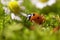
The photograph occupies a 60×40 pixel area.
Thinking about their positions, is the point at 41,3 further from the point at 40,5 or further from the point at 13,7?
the point at 13,7

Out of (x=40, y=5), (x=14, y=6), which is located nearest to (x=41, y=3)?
(x=40, y=5)

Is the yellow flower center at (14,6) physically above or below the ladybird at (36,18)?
above

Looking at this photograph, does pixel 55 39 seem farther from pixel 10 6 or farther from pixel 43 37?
pixel 10 6

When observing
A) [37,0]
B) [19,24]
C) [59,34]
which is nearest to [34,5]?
[37,0]

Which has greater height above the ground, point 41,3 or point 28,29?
point 41,3

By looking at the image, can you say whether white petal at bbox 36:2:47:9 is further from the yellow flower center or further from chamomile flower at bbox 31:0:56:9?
the yellow flower center

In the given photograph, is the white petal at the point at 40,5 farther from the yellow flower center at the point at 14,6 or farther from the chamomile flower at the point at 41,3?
the yellow flower center at the point at 14,6

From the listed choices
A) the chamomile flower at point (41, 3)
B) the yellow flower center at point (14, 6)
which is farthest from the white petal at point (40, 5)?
the yellow flower center at point (14, 6)
